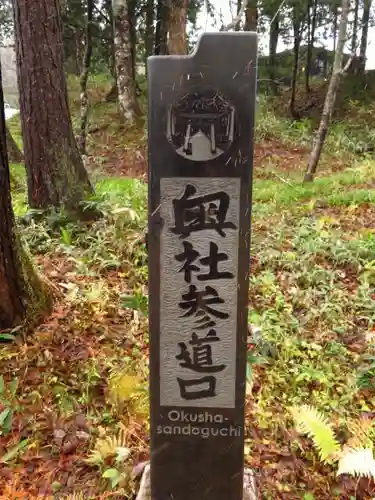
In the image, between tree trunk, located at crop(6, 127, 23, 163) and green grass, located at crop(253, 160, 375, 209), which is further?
tree trunk, located at crop(6, 127, 23, 163)

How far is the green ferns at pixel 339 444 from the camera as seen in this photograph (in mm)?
2670

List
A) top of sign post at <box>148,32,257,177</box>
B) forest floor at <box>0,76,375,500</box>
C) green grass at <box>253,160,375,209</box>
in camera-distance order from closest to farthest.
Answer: top of sign post at <box>148,32,257,177</box>
forest floor at <box>0,76,375,500</box>
green grass at <box>253,160,375,209</box>

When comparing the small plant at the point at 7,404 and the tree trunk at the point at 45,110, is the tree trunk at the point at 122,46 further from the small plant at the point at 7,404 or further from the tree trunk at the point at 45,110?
the small plant at the point at 7,404

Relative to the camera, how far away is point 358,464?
2666 mm

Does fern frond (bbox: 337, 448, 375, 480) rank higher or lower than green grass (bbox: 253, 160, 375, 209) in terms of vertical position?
lower

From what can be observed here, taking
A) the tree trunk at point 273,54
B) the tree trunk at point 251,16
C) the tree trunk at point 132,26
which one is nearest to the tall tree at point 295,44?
the tree trunk at point 273,54

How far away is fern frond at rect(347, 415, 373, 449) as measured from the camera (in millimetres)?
2923

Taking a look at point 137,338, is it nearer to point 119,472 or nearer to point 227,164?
point 119,472

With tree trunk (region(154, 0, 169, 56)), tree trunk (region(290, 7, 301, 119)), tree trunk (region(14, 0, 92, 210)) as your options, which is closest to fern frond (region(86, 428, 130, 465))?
tree trunk (region(14, 0, 92, 210))

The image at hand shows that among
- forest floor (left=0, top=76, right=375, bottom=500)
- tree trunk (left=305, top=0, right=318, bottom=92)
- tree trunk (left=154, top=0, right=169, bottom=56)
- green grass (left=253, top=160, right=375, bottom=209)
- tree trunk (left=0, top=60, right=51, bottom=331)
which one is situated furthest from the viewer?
tree trunk (left=305, top=0, right=318, bottom=92)

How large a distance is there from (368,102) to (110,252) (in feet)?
55.2

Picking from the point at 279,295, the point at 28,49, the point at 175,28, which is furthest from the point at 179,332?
the point at 175,28

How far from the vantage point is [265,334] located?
154 inches

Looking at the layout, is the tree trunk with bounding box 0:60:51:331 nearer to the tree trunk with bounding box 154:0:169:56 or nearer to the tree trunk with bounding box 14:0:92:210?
the tree trunk with bounding box 14:0:92:210
